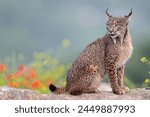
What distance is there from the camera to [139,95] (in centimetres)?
1466

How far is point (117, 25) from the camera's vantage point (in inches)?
556

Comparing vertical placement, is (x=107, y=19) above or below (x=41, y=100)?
above

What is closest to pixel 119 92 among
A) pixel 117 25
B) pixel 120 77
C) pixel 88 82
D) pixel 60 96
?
pixel 120 77

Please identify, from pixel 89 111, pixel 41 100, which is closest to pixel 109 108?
pixel 89 111

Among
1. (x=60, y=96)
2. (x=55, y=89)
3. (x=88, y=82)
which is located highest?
(x=88, y=82)

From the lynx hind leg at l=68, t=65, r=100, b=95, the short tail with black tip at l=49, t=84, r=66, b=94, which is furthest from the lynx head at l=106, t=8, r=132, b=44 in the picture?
the short tail with black tip at l=49, t=84, r=66, b=94

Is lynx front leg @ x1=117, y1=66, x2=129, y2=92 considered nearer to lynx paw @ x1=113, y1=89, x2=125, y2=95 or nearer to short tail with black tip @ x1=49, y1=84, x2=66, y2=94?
lynx paw @ x1=113, y1=89, x2=125, y2=95

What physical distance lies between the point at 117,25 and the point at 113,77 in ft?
3.46

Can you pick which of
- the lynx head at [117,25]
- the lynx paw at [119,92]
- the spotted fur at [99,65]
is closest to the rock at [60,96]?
the lynx paw at [119,92]

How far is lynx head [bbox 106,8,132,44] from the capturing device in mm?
14047

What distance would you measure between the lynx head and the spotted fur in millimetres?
51

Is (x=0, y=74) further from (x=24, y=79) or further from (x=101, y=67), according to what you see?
(x=101, y=67)

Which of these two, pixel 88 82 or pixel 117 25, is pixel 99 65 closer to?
pixel 88 82

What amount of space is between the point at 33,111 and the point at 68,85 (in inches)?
65.1
